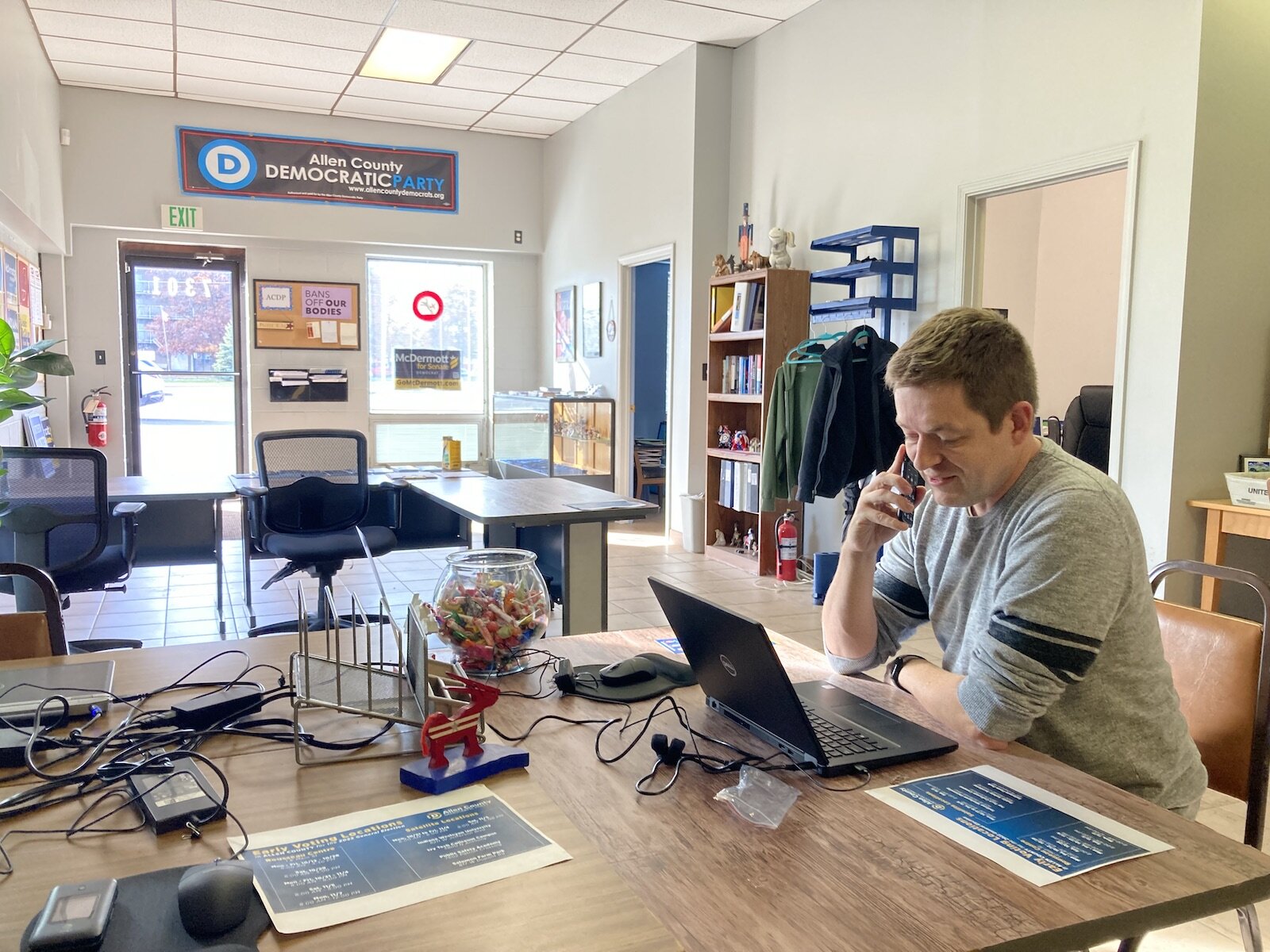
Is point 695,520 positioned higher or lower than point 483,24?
lower

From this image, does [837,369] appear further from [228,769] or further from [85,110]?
[85,110]

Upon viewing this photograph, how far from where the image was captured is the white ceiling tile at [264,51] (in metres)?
6.09

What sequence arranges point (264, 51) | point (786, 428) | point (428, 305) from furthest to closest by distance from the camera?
point (428, 305)
point (264, 51)
point (786, 428)

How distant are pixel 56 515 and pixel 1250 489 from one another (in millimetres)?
4332

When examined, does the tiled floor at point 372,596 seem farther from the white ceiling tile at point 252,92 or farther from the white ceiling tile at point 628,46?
the white ceiling tile at point 252,92

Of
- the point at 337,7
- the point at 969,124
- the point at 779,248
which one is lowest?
the point at 779,248

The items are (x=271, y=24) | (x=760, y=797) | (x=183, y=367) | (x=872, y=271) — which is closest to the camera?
(x=760, y=797)

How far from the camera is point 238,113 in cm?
768

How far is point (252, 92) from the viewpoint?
7.32m

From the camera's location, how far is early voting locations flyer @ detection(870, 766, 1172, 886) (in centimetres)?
98

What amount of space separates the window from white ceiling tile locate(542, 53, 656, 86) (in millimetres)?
2470

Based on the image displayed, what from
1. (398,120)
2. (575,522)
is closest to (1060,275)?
(575,522)

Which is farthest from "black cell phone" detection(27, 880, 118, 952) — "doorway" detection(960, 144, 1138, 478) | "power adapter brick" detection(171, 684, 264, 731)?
"doorway" detection(960, 144, 1138, 478)

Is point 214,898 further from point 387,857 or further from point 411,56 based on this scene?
point 411,56
